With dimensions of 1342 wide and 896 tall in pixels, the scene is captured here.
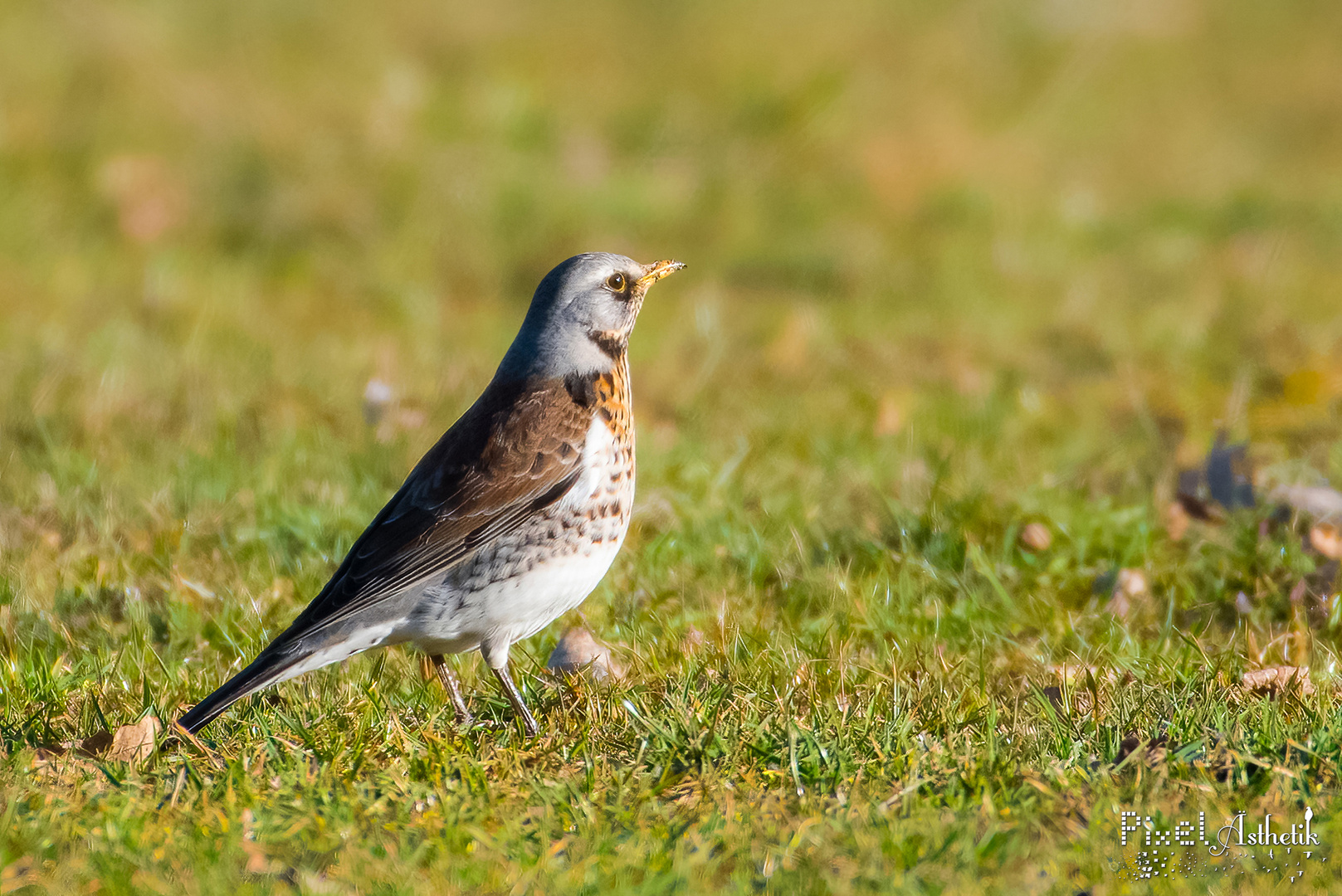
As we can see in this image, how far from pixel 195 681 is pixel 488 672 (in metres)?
0.82

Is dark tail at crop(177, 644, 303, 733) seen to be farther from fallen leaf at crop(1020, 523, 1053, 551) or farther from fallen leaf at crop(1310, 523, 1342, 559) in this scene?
fallen leaf at crop(1310, 523, 1342, 559)

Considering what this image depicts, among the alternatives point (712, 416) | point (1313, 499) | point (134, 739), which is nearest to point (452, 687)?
point (134, 739)

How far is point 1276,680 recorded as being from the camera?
149 inches

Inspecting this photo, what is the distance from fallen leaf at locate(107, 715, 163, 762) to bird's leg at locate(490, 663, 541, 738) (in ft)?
2.87

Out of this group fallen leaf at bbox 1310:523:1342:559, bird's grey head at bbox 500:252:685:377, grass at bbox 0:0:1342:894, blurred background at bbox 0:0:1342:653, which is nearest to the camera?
grass at bbox 0:0:1342:894

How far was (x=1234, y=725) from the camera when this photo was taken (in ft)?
11.2

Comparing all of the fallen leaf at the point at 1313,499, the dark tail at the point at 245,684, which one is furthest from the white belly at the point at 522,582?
the fallen leaf at the point at 1313,499

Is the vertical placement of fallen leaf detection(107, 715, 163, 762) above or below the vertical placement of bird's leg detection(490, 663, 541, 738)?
above

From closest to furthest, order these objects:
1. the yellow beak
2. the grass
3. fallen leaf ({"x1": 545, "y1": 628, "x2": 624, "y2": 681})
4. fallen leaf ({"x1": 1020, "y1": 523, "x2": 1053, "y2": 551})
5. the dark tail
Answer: the grass, the dark tail, fallen leaf ({"x1": 545, "y1": 628, "x2": 624, "y2": 681}), the yellow beak, fallen leaf ({"x1": 1020, "y1": 523, "x2": 1053, "y2": 551})

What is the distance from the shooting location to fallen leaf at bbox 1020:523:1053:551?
4.95 metres

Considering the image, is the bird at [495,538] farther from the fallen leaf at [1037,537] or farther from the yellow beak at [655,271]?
the fallen leaf at [1037,537]

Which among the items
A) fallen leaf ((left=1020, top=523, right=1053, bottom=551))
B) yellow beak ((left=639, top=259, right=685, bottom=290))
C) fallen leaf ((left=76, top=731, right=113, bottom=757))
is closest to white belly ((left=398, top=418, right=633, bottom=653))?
yellow beak ((left=639, top=259, right=685, bottom=290))

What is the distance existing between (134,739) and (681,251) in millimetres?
6466

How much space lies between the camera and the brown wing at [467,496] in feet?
12.7
